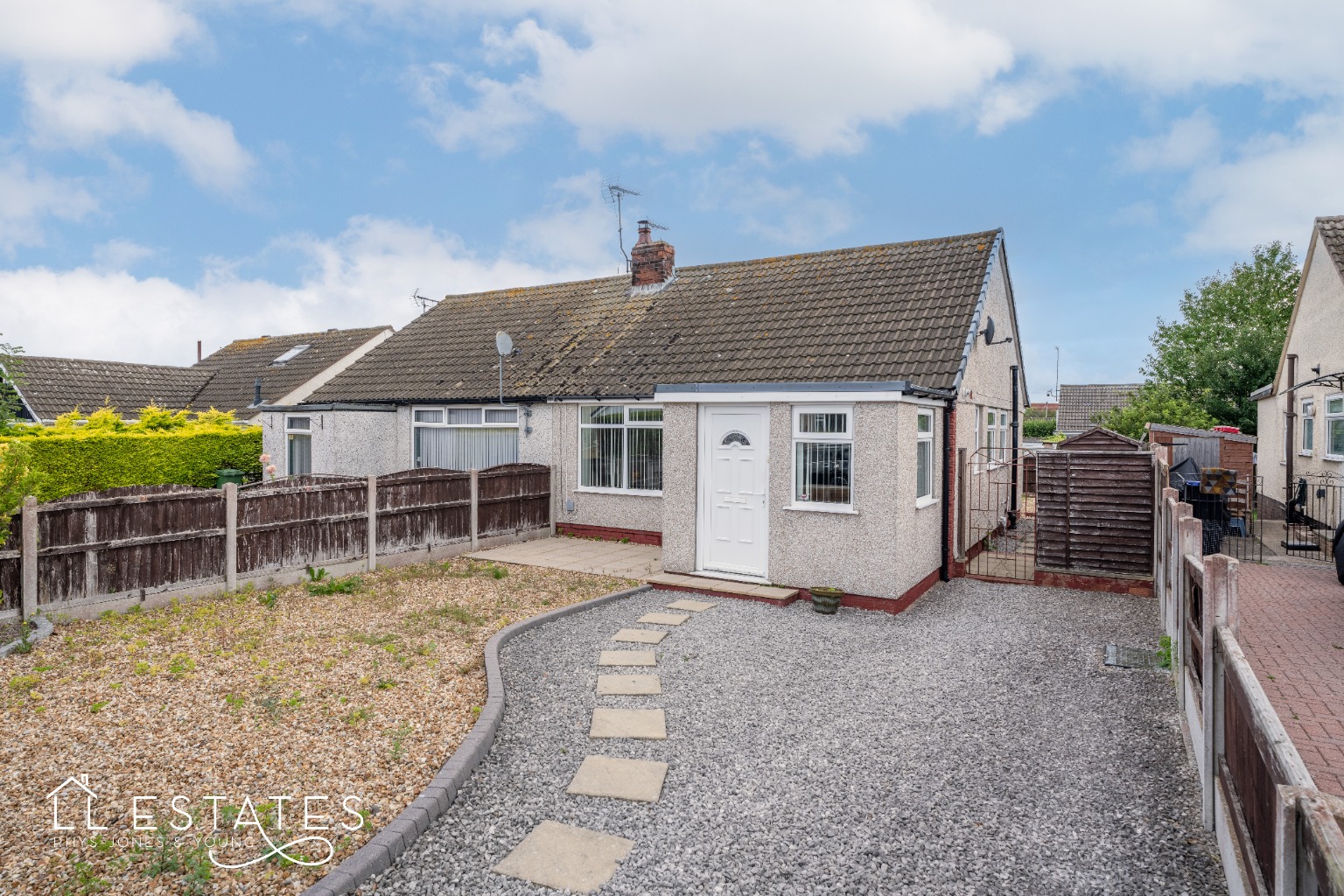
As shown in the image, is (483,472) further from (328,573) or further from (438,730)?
(438,730)

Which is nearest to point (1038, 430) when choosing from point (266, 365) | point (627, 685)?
point (266, 365)

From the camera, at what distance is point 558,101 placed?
1415 cm

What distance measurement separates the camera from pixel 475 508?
12.7 metres

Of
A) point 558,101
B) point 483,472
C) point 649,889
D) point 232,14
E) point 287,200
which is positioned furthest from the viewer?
point 287,200

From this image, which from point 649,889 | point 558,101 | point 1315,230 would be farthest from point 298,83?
point 1315,230

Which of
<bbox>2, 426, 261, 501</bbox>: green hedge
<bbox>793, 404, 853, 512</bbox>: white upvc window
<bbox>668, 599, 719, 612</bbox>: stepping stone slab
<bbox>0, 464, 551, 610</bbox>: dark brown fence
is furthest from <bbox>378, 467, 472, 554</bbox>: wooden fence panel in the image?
<bbox>793, 404, 853, 512</bbox>: white upvc window

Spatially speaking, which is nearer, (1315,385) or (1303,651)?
(1303,651)

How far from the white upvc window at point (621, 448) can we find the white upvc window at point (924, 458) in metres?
4.75

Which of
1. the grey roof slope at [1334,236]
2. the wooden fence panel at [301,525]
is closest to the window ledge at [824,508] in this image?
the wooden fence panel at [301,525]

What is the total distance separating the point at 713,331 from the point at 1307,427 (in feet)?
43.1

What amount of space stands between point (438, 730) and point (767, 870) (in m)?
2.62

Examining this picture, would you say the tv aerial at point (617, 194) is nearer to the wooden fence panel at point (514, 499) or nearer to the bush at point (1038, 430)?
the wooden fence panel at point (514, 499)

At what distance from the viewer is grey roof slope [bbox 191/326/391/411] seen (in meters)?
24.2

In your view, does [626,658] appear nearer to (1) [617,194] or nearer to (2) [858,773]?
(2) [858,773]
